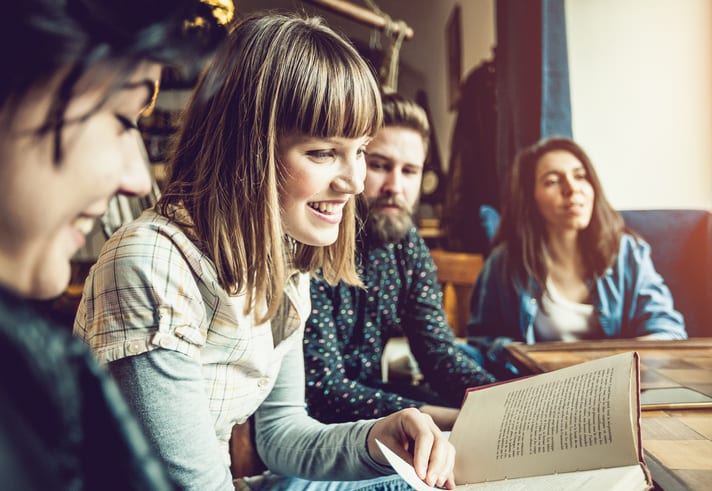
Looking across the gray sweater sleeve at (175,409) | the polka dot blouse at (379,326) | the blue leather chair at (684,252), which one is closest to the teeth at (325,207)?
the gray sweater sleeve at (175,409)

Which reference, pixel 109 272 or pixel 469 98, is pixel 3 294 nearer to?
pixel 109 272

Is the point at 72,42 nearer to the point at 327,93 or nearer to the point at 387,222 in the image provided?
the point at 327,93

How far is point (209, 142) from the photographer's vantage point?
70 centimetres

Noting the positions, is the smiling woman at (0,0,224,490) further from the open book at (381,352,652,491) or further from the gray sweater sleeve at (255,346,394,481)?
the gray sweater sleeve at (255,346,394,481)

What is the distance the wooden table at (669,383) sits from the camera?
54 cm

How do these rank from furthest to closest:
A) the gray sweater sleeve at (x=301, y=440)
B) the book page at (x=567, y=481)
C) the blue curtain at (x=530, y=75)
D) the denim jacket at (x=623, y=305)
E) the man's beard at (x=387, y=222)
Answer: the blue curtain at (x=530, y=75)
the denim jacket at (x=623, y=305)
the man's beard at (x=387, y=222)
the gray sweater sleeve at (x=301, y=440)
the book page at (x=567, y=481)

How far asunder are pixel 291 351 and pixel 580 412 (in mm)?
423

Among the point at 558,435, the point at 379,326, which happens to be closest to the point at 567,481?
the point at 558,435

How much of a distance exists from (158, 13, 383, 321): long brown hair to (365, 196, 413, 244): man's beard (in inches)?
24.4

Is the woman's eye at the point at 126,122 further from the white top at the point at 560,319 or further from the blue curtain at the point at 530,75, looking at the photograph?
the blue curtain at the point at 530,75

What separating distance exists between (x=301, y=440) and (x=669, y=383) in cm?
51

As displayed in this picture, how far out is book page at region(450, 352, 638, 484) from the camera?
55cm

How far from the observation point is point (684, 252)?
60.6 inches

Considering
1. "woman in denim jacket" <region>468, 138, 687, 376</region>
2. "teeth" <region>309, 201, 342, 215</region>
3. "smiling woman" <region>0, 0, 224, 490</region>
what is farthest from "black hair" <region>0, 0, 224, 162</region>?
"woman in denim jacket" <region>468, 138, 687, 376</region>
